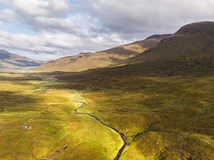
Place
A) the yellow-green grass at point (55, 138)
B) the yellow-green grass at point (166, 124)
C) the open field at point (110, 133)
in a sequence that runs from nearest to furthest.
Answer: the yellow-green grass at point (55, 138)
the open field at point (110, 133)
the yellow-green grass at point (166, 124)

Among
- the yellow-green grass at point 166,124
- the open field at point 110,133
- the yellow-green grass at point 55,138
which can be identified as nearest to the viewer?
the yellow-green grass at point 55,138

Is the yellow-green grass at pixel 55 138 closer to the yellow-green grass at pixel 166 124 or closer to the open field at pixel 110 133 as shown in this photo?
the open field at pixel 110 133

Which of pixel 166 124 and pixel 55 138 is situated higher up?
pixel 55 138

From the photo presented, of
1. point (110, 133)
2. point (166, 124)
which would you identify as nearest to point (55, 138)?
point (110, 133)

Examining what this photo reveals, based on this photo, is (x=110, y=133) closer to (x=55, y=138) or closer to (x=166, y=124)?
(x=55, y=138)

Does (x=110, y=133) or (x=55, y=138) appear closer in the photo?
(x=55, y=138)

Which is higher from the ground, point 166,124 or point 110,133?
point 110,133

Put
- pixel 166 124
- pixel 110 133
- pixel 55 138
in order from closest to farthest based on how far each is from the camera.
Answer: pixel 55 138
pixel 110 133
pixel 166 124

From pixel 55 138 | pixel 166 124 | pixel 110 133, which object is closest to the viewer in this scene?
pixel 55 138

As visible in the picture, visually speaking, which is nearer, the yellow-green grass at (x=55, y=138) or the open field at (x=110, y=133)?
the yellow-green grass at (x=55, y=138)

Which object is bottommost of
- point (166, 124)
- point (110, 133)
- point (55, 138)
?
point (166, 124)

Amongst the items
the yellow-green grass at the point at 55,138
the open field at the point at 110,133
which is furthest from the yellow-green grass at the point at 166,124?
the yellow-green grass at the point at 55,138
